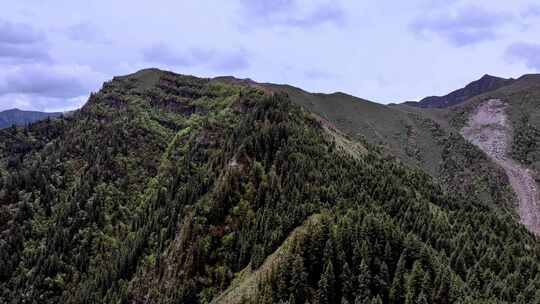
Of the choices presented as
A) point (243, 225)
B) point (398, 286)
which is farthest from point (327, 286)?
point (243, 225)

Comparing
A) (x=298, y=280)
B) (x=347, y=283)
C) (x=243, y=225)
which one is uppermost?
(x=243, y=225)

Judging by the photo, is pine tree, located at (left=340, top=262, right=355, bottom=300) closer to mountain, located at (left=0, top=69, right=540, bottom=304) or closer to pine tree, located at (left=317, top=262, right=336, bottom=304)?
mountain, located at (left=0, top=69, right=540, bottom=304)

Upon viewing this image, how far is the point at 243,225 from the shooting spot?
9262cm

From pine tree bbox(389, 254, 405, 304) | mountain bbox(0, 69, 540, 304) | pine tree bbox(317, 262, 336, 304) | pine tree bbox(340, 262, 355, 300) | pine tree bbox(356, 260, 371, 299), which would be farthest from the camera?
mountain bbox(0, 69, 540, 304)

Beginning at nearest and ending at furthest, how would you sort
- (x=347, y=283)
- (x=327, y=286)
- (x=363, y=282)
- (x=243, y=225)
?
(x=327, y=286)
(x=363, y=282)
(x=347, y=283)
(x=243, y=225)

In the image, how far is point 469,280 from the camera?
77.3 m

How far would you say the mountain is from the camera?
234ft

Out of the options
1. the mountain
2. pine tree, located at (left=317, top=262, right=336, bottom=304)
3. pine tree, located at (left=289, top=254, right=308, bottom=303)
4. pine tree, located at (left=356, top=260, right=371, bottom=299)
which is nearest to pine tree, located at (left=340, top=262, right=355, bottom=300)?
the mountain

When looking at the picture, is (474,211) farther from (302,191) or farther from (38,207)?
(38,207)

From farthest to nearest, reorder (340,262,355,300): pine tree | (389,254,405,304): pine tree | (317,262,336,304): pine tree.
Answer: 1. (340,262,355,300): pine tree
2. (317,262,336,304): pine tree
3. (389,254,405,304): pine tree

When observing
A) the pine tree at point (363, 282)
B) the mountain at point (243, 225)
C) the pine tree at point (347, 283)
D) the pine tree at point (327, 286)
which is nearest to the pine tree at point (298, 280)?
the mountain at point (243, 225)

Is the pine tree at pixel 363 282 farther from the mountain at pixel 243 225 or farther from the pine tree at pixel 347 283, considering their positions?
the pine tree at pixel 347 283

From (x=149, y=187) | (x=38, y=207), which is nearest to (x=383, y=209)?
(x=149, y=187)

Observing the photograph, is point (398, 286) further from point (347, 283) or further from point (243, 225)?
point (243, 225)
